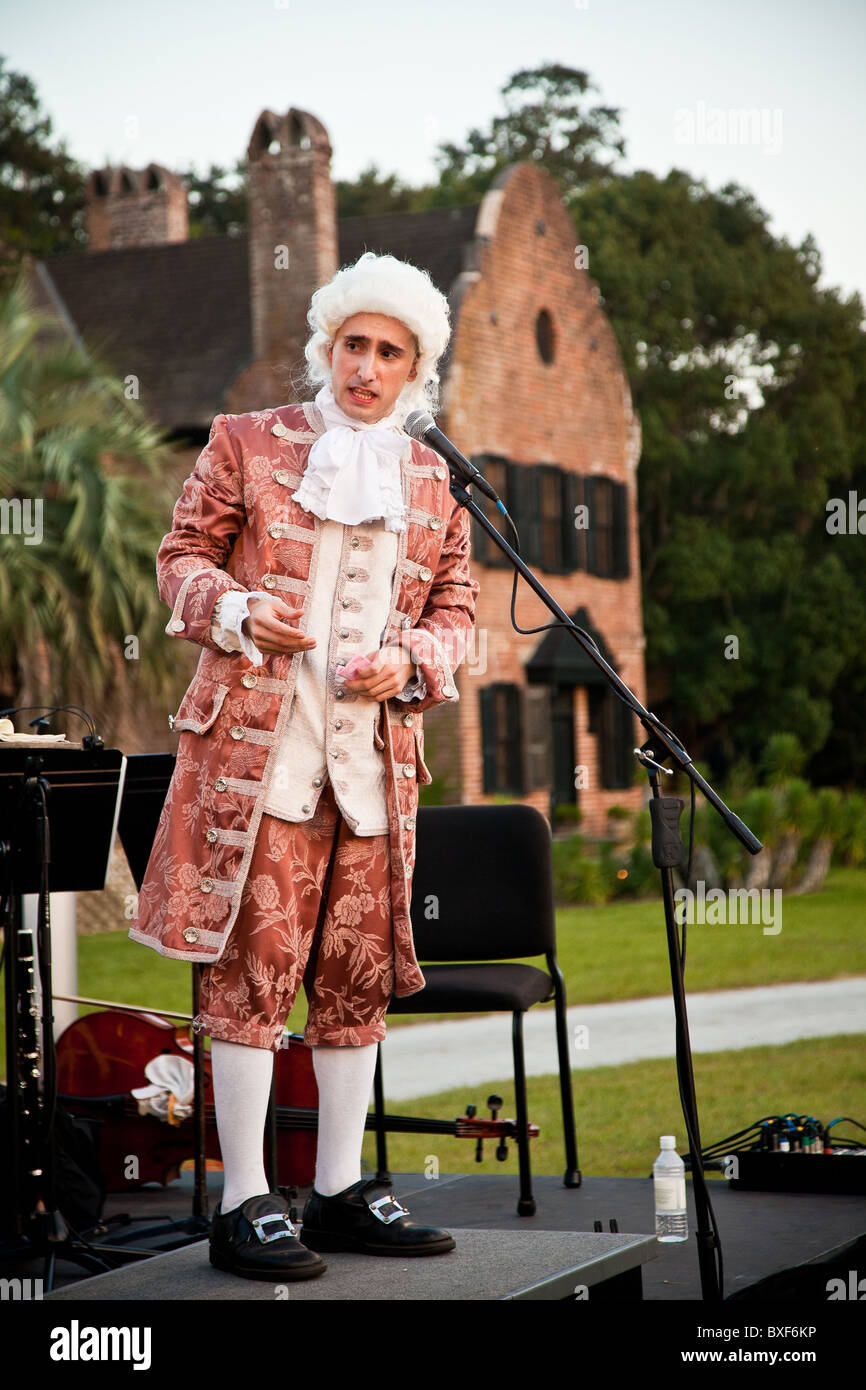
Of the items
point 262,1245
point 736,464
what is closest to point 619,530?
point 736,464

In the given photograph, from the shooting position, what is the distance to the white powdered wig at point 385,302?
10.4ft

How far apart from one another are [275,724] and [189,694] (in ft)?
0.63

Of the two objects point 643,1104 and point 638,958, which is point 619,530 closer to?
point 638,958

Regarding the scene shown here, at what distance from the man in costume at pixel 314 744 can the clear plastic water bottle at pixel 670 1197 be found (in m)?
1.07

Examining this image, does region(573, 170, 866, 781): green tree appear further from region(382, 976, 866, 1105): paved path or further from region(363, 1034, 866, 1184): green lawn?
region(363, 1034, 866, 1184): green lawn

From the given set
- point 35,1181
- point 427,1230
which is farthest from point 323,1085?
point 35,1181

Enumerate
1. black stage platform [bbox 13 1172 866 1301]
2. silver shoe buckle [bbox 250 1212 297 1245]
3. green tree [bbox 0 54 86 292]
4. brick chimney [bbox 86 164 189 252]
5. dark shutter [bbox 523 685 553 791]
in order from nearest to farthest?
silver shoe buckle [bbox 250 1212 297 1245], black stage platform [bbox 13 1172 866 1301], dark shutter [bbox 523 685 553 791], brick chimney [bbox 86 164 189 252], green tree [bbox 0 54 86 292]

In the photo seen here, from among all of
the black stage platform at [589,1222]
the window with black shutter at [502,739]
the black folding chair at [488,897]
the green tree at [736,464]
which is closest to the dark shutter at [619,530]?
the window with black shutter at [502,739]

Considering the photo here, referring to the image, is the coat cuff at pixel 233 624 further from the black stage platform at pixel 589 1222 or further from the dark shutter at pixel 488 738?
the dark shutter at pixel 488 738

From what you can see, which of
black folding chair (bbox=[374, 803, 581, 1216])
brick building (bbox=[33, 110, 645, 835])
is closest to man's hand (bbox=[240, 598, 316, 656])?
black folding chair (bbox=[374, 803, 581, 1216])

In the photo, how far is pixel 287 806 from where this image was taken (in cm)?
310

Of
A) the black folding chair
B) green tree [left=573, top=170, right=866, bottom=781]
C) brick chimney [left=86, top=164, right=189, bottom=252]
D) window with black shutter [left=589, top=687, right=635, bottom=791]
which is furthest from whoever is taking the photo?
green tree [left=573, top=170, right=866, bottom=781]

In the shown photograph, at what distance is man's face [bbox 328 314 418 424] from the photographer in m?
3.20

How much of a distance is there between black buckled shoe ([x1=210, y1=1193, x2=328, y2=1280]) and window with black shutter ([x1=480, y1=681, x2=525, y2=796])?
15.0 m
